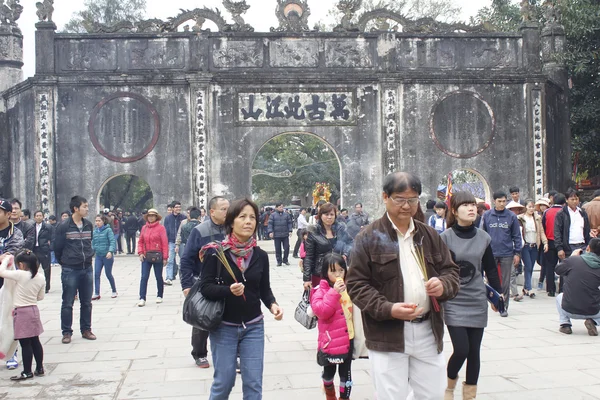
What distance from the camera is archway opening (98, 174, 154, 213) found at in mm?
30141

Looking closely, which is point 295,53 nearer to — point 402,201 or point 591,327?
point 591,327

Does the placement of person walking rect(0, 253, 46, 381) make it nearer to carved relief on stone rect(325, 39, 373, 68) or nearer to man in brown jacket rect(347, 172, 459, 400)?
man in brown jacket rect(347, 172, 459, 400)

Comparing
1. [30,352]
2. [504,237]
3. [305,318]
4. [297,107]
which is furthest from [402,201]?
[297,107]

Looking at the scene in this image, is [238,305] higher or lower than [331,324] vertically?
higher

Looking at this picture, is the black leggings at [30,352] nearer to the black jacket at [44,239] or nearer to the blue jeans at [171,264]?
the black jacket at [44,239]

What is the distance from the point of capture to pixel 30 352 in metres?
5.67

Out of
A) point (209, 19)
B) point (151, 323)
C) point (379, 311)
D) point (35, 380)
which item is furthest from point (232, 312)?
point (209, 19)

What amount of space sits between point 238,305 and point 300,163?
32.3 m

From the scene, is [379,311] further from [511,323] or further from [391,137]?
[391,137]

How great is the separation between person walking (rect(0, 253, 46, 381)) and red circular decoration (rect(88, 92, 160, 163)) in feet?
39.1

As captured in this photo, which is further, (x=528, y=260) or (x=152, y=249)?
(x=528, y=260)

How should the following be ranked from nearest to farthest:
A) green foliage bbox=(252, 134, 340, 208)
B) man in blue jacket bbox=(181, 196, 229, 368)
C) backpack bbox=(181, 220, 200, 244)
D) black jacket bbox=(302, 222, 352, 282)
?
1. man in blue jacket bbox=(181, 196, 229, 368)
2. black jacket bbox=(302, 222, 352, 282)
3. backpack bbox=(181, 220, 200, 244)
4. green foliage bbox=(252, 134, 340, 208)

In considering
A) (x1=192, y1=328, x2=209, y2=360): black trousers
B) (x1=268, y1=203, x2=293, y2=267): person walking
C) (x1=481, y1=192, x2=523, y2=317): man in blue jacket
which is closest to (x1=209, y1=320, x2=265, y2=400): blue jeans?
(x1=192, y1=328, x2=209, y2=360): black trousers

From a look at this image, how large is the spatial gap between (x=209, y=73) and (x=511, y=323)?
12.2 m
